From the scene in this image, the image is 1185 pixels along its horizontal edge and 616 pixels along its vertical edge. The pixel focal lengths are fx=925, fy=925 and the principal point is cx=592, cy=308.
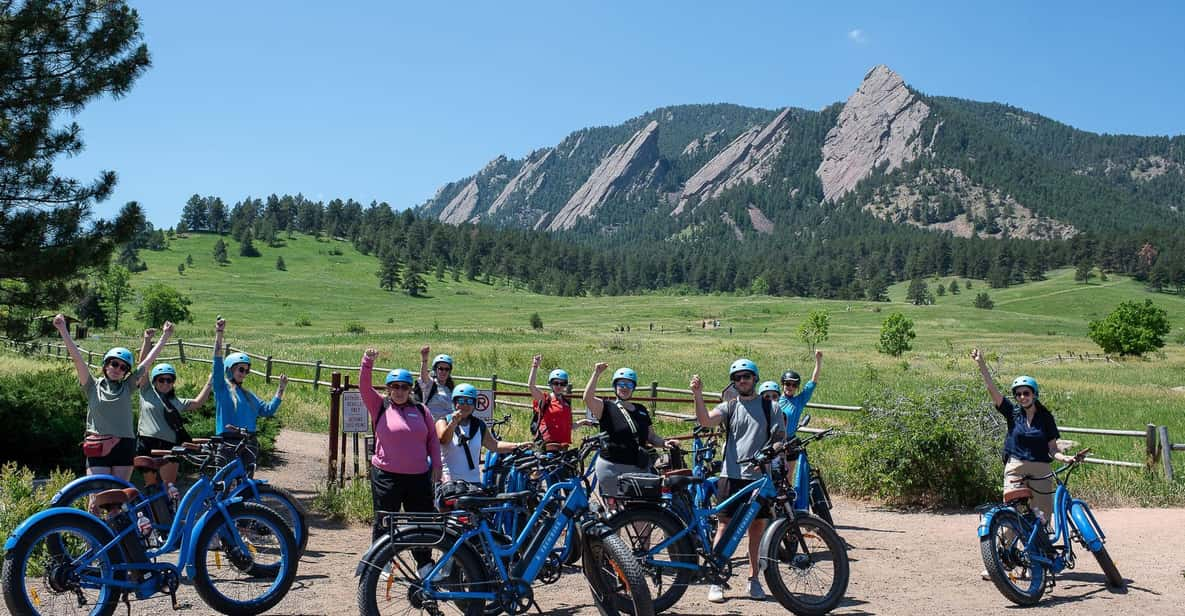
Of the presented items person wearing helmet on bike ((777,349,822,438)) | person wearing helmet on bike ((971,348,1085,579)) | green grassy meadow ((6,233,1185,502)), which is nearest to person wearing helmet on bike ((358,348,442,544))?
person wearing helmet on bike ((777,349,822,438))

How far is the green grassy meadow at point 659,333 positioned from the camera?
3247cm

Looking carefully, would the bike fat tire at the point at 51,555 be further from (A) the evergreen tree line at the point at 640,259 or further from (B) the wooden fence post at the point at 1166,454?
(A) the evergreen tree line at the point at 640,259

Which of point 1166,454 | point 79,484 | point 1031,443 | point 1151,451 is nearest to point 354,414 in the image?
point 79,484

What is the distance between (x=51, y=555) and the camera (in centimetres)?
619

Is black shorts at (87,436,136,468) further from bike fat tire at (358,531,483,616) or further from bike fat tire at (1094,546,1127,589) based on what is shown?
bike fat tire at (1094,546,1127,589)

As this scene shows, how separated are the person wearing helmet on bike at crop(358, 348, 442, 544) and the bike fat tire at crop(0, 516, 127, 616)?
1852 millimetres

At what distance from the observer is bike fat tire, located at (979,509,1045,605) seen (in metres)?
7.69

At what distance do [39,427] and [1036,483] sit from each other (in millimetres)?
13370

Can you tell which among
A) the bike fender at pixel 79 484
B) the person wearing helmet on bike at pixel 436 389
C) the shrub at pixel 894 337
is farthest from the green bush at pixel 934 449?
the shrub at pixel 894 337

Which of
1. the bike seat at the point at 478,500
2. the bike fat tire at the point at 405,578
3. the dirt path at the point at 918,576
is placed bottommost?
the dirt path at the point at 918,576

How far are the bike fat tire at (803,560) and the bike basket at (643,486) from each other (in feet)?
3.42

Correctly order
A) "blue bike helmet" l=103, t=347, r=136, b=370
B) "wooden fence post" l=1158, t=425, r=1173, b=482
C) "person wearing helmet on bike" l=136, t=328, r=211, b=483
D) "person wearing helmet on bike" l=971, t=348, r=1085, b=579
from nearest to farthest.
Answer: "blue bike helmet" l=103, t=347, r=136, b=370 → "person wearing helmet on bike" l=971, t=348, r=1085, b=579 → "person wearing helmet on bike" l=136, t=328, r=211, b=483 → "wooden fence post" l=1158, t=425, r=1173, b=482

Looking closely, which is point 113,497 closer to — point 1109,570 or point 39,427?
point 1109,570

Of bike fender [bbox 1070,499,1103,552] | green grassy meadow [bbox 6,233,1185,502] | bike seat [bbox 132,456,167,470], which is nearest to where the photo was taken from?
bike seat [bbox 132,456,167,470]
